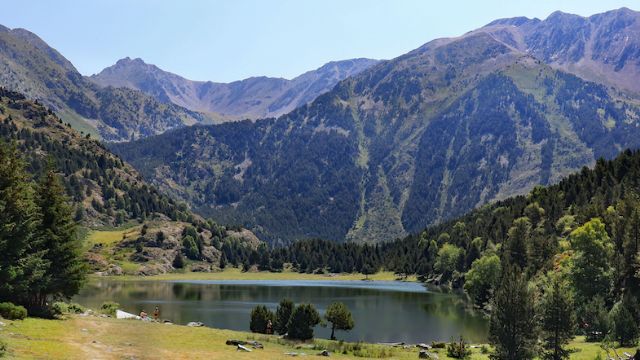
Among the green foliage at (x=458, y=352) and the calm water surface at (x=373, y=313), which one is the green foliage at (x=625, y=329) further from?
the calm water surface at (x=373, y=313)

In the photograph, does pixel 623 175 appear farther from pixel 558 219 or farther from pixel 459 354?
pixel 459 354

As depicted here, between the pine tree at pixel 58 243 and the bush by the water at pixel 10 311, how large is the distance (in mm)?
8150

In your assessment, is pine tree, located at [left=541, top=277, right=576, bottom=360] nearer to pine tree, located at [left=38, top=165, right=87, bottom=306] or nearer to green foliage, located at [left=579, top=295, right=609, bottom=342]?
green foliage, located at [left=579, top=295, right=609, bottom=342]

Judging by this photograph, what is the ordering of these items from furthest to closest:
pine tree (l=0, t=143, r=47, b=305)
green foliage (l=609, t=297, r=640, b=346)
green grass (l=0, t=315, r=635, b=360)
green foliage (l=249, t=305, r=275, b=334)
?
green foliage (l=249, t=305, r=275, b=334) → green foliage (l=609, t=297, r=640, b=346) → pine tree (l=0, t=143, r=47, b=305) → green grass (l=0, t=315, r=635, b=360)

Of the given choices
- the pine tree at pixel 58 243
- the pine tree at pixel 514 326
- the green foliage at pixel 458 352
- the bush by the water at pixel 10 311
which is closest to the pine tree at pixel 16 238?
the bush by the water at pixel 10 311

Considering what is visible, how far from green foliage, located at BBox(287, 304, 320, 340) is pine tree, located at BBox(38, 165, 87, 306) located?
25.8 meters

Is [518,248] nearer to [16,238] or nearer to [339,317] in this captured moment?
[339,317]

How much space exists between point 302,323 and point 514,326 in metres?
25.8

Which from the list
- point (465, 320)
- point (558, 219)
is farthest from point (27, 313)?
point (558, 219)

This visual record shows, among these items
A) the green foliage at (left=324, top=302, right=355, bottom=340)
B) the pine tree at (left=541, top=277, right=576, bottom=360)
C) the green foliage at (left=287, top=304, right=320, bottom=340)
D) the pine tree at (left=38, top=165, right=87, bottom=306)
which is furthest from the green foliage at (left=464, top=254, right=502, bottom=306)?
the pine tree at (left=38, top=165, right=87, bottom=306)

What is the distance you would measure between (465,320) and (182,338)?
74433 millimetres

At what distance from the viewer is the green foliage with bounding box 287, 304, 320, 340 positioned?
75.6 m

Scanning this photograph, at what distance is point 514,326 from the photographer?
206 ft

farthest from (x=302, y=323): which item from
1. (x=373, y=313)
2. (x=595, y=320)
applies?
(x=373, y=313)
